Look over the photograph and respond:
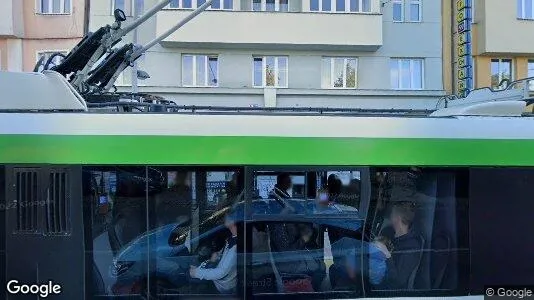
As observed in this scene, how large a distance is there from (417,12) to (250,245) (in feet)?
46.8

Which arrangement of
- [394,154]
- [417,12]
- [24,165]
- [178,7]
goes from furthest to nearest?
[417,12], [178,7], [394,154], [24,165]

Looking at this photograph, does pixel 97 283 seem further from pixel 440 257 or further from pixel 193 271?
pixel 440 257

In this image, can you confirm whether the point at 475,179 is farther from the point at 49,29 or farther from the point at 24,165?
the point at 49,29

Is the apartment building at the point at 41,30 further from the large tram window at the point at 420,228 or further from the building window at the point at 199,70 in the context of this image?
the large tram window at the point at 420,228

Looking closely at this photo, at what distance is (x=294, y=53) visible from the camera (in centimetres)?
1430

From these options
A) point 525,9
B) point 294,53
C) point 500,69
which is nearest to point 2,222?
point 294,53

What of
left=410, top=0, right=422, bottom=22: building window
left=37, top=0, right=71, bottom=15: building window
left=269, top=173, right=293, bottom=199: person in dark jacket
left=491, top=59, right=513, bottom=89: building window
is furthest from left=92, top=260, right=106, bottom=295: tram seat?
left=491, top=59, right=513, bottom=89: building window

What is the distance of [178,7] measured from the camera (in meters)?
13.6

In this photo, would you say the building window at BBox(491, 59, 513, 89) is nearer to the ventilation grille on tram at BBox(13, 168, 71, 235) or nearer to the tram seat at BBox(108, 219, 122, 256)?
the tram seat at BBox(108, 219, 122, 256)

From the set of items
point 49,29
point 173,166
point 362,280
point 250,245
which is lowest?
point 362,280

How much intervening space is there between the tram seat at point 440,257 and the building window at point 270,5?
1263cm

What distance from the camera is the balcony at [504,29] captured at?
47.1 ft

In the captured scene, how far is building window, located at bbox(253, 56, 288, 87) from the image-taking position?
14.4m

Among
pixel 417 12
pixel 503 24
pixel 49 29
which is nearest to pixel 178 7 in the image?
pixel 49 29
